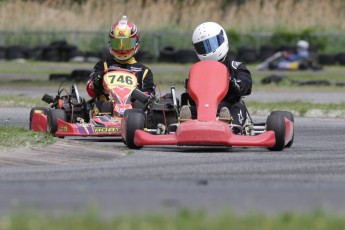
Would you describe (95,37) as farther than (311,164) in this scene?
Yes

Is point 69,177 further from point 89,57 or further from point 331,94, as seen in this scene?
point 89,57

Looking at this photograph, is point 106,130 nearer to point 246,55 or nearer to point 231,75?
point 231,75

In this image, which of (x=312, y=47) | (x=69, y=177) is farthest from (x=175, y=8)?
(x=69, y=177)

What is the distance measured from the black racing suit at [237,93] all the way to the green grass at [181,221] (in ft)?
16.2

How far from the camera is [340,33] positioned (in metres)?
38.5

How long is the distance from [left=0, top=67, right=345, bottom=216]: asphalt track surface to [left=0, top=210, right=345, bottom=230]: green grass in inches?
13.4

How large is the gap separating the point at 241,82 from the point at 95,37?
92.0ft

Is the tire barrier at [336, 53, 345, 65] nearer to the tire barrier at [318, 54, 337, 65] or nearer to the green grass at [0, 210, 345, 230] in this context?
the tire barrier at [318, 54, 337, 65]

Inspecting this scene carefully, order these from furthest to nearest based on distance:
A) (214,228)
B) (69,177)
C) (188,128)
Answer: (188,128) < (69,177) < (214,228)

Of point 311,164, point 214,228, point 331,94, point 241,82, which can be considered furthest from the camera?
point 331,94

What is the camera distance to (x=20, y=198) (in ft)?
23.5

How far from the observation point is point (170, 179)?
8.25m

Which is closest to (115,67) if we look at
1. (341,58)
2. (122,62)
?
(122,62)

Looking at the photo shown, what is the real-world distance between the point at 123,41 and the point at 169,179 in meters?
5.20
